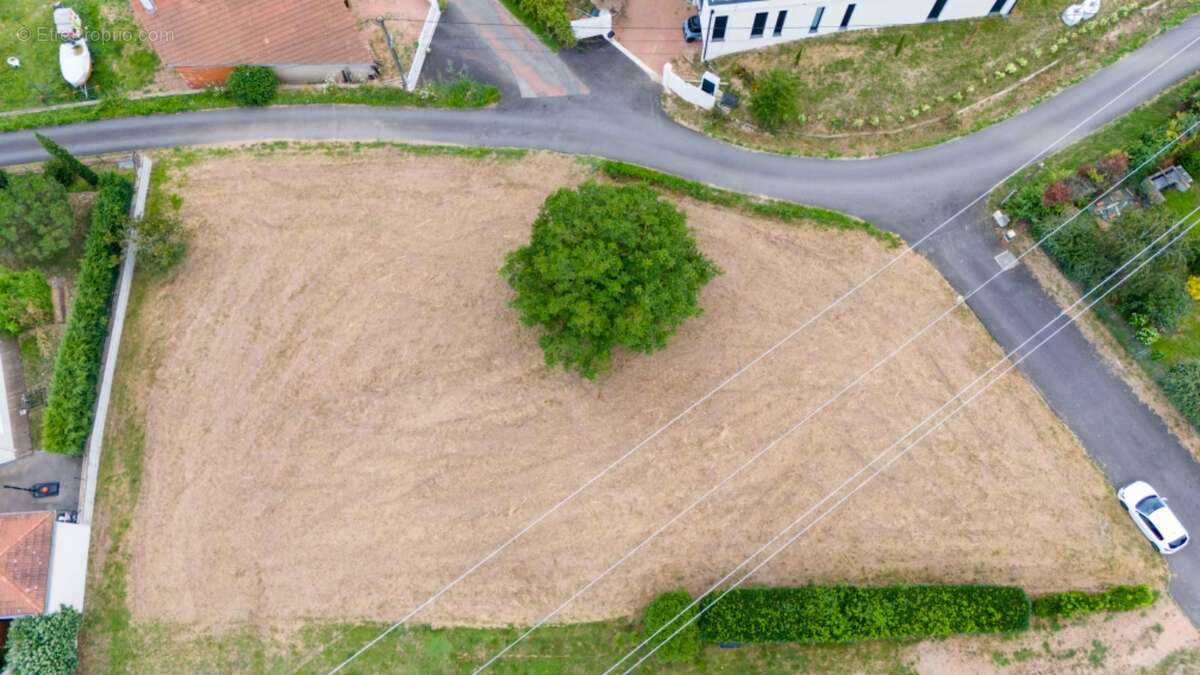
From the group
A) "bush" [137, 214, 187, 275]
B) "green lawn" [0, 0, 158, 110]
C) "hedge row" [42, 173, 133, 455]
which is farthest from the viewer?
"green lawn" [0, 0, 158, 110]

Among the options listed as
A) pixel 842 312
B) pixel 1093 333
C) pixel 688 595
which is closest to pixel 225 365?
pixel 688 595

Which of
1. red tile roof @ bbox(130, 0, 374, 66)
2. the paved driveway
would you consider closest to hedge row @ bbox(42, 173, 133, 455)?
red tile roof @ bbox(130, 0, 374, 66)

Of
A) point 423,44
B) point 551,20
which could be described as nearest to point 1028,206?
point 551,20

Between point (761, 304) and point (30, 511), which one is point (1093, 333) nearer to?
point (761, 304)

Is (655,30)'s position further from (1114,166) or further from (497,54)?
(1114,166)

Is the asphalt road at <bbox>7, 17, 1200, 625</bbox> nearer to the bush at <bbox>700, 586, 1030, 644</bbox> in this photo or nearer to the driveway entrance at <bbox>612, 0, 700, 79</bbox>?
the driveway entrance at <bbox>612, 0, 700, 79</bbox>

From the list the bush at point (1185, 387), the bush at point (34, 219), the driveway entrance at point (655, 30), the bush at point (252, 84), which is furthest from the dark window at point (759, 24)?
the bush at point (34, 219)
